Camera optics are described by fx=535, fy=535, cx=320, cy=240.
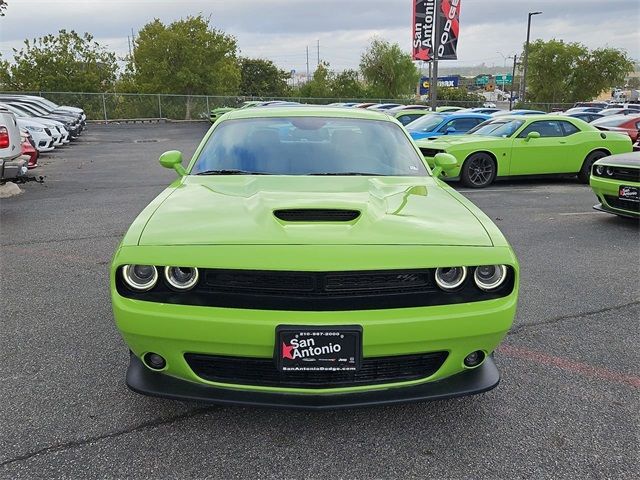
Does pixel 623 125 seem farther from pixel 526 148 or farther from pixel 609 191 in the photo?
pixel 609 191

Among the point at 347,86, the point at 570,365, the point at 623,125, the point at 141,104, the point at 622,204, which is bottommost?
the point at 570,365

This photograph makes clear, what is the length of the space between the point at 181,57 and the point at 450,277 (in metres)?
38.3

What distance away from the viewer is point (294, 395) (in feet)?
7.63

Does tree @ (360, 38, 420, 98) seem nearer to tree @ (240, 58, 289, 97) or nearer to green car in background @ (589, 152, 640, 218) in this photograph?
tree @ (240, 58, 289, 97)

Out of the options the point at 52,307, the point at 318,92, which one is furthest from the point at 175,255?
the point at 318,92

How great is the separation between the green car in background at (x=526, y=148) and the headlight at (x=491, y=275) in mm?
8045

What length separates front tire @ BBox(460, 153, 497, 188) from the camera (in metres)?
10.5

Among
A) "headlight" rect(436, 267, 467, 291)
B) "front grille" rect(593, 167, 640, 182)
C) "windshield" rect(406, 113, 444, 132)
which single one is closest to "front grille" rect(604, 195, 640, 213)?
"front grille" rect(593, 167, 640, 182)

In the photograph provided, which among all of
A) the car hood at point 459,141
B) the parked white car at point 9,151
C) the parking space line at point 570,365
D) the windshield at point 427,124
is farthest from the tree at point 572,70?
the parking space line at point 570,365

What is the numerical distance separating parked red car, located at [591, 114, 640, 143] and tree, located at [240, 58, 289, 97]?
41117 mm

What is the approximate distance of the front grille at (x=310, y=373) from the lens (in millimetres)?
2342

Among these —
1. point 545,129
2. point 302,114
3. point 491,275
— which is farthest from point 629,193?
point 491,275

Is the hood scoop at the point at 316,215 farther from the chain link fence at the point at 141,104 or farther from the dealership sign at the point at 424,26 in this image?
the chain link fence at the point at 141,104

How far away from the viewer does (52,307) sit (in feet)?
13.8
